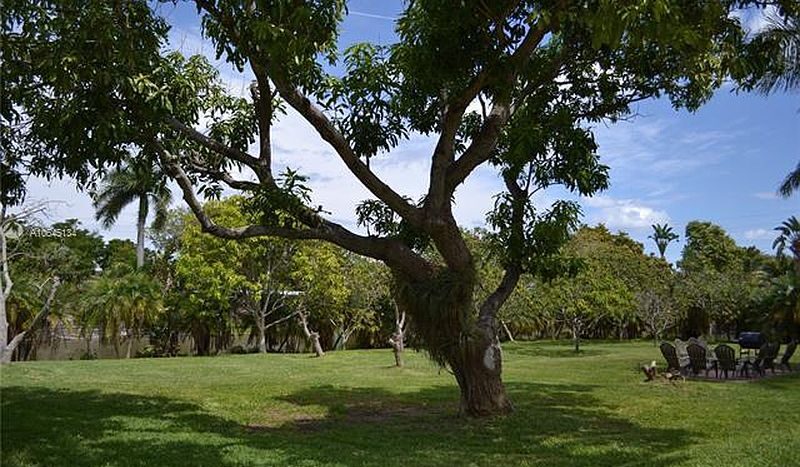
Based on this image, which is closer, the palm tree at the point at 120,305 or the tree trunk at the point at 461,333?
the tree trunk at the point at 461,333

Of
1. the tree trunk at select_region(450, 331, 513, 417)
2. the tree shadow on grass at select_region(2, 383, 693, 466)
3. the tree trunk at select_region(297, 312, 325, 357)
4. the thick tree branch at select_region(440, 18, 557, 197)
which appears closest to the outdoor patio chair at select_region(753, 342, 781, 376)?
the tree shadow on grass at select_region(2, 383, 693, 466)

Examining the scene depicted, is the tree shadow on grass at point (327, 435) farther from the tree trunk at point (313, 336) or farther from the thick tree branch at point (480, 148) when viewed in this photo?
the tree trunk at point (313, 336)

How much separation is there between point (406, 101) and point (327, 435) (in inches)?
210

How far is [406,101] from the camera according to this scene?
36.1 ft

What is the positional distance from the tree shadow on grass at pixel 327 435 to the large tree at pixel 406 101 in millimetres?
1429

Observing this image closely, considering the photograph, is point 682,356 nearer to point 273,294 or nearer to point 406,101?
point 406,101

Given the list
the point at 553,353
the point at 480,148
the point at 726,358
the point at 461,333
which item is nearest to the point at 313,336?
the point at 553,353

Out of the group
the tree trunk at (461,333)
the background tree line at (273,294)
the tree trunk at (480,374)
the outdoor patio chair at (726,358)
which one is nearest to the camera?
the tree trunk at (461,333)

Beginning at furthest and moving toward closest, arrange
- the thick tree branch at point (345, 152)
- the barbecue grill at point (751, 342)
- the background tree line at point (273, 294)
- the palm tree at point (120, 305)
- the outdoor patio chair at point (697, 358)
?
1. the palm tree at point (120, 305)
2. the background tree line at point (273, 294)
3. the barbecue grill at point (751, 342)
4. the outdoor patio chair at point (697, 358)
5. the thick tree branch at point (345, 152)

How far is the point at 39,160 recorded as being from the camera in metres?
9.73

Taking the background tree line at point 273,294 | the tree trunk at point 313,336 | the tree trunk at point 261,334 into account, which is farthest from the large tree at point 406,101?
the tree trunk at point 261,334

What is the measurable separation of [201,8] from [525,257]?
21.9 feet

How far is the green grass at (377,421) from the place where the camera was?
830 cm

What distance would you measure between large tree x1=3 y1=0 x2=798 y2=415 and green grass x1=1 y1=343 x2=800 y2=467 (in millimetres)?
1831
